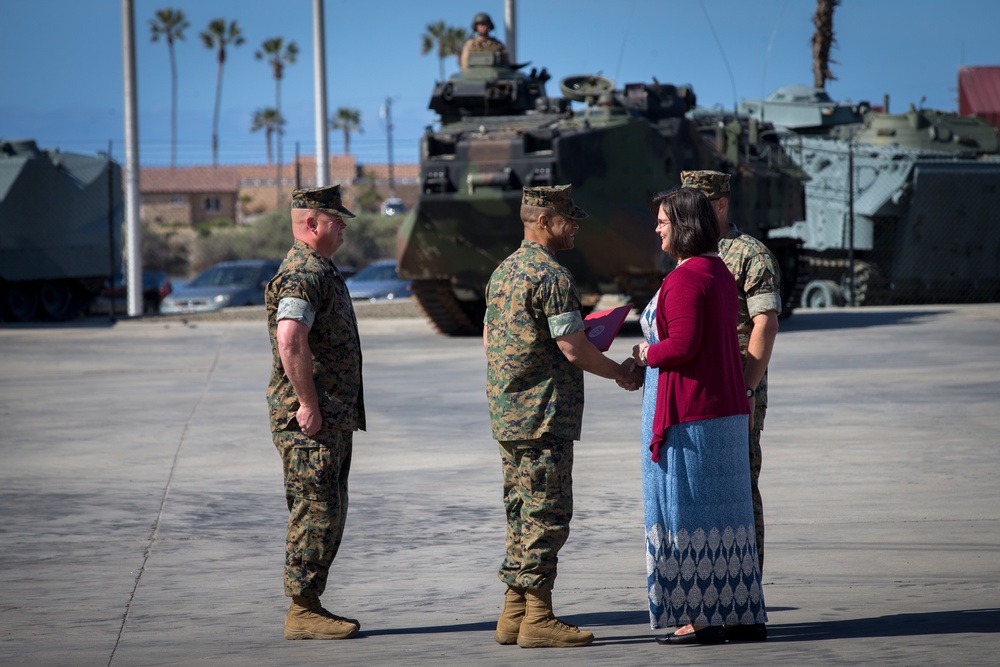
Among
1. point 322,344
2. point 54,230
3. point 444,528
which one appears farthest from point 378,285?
point 322,344

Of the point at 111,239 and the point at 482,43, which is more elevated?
the point at 482,43

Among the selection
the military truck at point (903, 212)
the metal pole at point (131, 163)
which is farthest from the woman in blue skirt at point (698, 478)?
the metal pole at point (131, 163)

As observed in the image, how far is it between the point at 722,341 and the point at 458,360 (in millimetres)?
12230

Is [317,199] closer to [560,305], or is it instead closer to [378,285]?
[560,305]

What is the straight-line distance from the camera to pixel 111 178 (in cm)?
2792

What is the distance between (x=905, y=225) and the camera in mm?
26438

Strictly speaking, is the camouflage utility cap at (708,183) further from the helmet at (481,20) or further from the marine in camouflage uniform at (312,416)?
the helmet at (481,20)

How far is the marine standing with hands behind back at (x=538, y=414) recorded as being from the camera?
5.36m

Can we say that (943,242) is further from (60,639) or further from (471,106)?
(60,639)

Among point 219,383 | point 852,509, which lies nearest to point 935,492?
point 852,509

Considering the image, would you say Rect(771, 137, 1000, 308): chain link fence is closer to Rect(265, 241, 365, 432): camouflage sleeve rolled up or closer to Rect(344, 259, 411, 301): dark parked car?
Rect(344, 259, 411, 301): dark parked car

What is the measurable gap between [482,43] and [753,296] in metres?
17.2

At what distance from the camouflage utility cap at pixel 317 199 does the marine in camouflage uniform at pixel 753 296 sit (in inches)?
55.8

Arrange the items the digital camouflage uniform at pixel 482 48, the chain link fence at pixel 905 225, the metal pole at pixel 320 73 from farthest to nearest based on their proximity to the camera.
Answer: the metal pole at pixel 320 73 → the chain link fence at pixel 905 225 → the digital camouflage uniform at pixel 482 48
